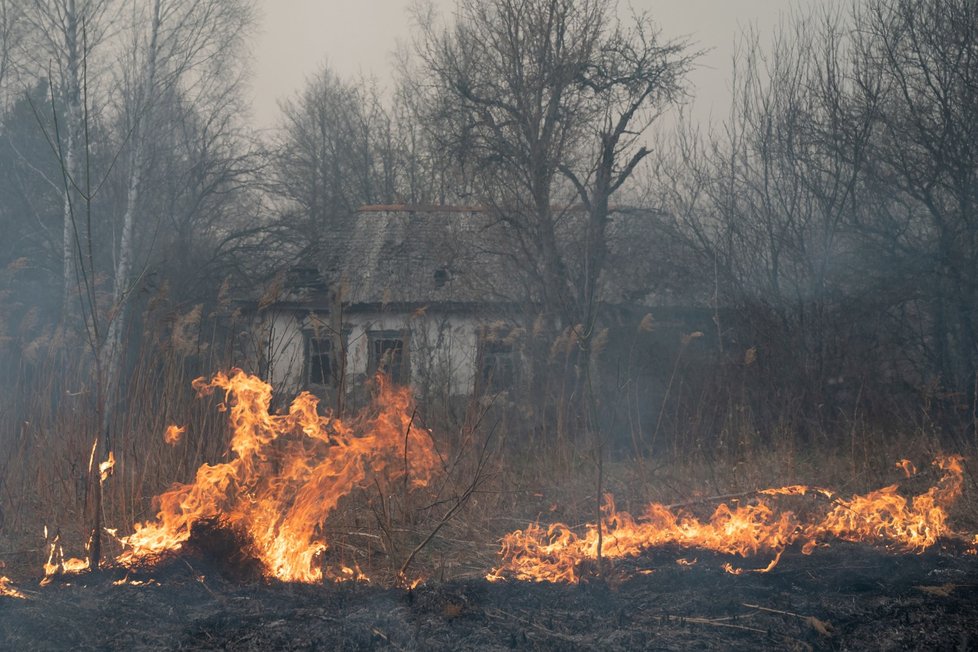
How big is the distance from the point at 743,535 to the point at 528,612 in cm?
184

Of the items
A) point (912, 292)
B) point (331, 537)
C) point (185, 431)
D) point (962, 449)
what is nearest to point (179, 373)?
point (185, 431)

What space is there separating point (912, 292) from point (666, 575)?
9654 millimetres

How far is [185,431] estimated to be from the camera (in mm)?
6887

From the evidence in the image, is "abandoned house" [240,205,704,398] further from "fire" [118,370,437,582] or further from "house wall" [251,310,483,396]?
"fire" [118,370,437,582]

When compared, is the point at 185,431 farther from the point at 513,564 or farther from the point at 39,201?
the point at 39,201

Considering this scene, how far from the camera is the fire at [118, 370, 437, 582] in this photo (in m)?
5.16

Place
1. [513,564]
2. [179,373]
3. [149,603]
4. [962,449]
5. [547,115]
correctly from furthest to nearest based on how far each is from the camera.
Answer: [547,115], [962,449], [179,373], [513,564], [149,603]

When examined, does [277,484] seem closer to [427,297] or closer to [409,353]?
[409,353]

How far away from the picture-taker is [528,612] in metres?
4.48

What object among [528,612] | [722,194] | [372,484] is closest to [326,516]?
[528,612]

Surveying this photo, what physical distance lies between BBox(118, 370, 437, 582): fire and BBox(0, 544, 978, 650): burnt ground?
0.28m

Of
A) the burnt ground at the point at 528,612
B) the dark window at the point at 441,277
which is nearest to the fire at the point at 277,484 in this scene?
the burnt ground at the point at 528,612

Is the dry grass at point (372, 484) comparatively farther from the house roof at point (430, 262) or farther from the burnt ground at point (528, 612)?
the house roof at point (430, 262)

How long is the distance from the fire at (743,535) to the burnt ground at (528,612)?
293 mm
